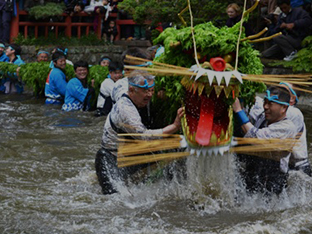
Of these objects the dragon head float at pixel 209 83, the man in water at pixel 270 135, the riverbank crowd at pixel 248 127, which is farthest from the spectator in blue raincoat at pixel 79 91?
the man in water at pixel 270 135

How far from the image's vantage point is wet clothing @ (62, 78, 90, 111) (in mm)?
11023

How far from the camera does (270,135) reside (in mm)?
5164

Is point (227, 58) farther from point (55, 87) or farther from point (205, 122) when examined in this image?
point (55, 87)

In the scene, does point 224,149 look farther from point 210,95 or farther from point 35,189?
point 35,189

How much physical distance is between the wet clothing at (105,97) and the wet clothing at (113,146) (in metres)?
4.48

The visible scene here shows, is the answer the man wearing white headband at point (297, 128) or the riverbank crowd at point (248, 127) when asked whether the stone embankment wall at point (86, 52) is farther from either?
the man wearing white headband at point (297, 128)

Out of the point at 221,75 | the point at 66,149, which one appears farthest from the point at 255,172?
the point at 66,149

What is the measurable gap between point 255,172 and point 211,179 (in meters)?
0.48

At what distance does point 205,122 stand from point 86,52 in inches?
474

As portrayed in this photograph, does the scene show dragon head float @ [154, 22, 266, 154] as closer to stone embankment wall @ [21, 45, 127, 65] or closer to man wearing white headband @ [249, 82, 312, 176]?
man wearing white headband @ [249, 82, 312, 176]

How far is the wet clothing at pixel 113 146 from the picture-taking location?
542 cm

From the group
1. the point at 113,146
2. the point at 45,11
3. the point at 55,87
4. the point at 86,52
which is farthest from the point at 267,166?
the point at 45,11

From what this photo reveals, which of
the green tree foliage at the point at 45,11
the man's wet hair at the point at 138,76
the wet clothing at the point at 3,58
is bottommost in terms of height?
the wet clothing at the point at 3,58

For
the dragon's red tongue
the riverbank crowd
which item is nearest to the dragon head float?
the dragon's red tongue
